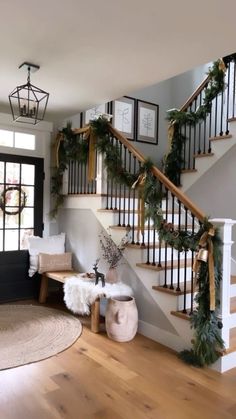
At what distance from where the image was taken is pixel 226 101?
4.51 m

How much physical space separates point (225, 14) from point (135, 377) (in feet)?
8.54

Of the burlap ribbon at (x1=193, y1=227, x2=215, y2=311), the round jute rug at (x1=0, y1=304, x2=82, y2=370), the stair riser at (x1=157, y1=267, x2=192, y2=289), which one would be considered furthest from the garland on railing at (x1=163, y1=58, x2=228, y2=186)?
the round jute rug at (x1=0, y1=304, x2=82, y2=370)

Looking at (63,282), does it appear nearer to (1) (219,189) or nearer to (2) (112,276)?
(2) (112,276)

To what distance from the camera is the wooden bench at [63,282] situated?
3.36 metres

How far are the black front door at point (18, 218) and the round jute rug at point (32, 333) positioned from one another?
0.35m

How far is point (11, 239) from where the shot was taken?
447 cm

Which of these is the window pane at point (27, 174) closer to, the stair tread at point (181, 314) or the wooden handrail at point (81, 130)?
the wooden handrail at point (81, 130)

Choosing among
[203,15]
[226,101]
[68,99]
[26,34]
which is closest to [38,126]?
[68,99]

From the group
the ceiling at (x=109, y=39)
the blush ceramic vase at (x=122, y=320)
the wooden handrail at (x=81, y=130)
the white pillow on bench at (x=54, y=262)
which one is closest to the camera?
the ceiling at (x=109, y=39)

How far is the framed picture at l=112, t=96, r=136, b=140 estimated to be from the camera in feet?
17.5

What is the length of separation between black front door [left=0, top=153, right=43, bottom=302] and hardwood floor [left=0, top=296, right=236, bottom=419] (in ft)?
5.72

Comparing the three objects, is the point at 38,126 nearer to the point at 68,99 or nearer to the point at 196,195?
the point at 68,99

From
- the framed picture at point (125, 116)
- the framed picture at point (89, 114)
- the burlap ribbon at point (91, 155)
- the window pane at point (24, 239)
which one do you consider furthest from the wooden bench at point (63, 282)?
the framed picture at point (125, 116)

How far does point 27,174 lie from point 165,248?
7.89ft
